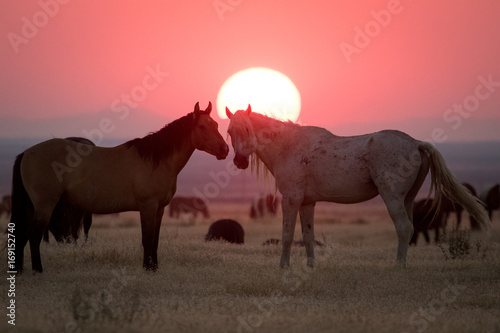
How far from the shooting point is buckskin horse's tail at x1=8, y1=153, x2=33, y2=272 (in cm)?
998

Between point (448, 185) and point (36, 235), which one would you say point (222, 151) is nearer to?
point (36, 235)

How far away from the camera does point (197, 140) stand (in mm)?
10391

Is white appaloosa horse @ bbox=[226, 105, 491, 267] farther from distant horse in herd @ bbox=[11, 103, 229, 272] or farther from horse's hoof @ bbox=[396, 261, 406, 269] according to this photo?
distant horse in herd @ bbox=[11, 103, 229, 272]

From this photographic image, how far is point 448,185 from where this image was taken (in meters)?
10.6

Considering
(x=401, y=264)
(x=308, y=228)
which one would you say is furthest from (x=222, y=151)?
(x=401, y=264)

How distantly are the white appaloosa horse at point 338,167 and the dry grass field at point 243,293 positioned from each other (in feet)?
3.23

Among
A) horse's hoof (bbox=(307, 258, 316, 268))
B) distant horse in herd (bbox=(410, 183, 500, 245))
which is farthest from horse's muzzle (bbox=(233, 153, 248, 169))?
distant horse in herd (bbox=(410, 183, 500, 245))

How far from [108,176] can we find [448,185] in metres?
5.81

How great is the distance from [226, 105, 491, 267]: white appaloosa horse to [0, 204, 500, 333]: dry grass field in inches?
38.8

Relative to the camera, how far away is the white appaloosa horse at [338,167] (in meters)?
10.4

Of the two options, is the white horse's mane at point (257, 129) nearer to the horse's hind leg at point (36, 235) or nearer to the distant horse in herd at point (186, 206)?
the horse's hind leg at point (36, 235)

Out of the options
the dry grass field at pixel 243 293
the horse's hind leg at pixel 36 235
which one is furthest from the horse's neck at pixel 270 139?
the horse's hind leg at pixel 36 235

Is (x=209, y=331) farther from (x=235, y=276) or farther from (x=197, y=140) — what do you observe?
(x=197, y=140)

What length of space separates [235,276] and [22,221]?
146 inches
